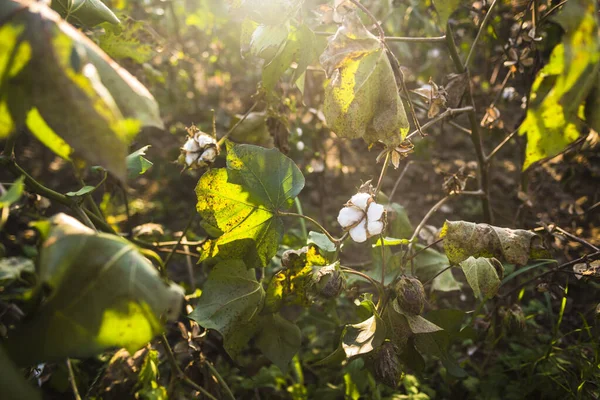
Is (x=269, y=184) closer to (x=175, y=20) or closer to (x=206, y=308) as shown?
(x=206, y=308)

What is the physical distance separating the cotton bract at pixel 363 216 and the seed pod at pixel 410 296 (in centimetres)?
11

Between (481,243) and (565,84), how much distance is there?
1.23 ft

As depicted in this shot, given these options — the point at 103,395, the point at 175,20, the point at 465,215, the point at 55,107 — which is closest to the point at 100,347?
the point at 55,107

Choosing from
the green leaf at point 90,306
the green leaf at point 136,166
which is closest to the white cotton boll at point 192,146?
the green leaf at point 136,166

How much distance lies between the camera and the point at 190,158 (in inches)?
40.6

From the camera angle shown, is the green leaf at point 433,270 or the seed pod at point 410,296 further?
the green leaf at point 433,270

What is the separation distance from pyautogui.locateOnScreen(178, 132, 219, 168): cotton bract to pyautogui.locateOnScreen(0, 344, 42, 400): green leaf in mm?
643

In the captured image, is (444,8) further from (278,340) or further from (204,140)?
(278,340)

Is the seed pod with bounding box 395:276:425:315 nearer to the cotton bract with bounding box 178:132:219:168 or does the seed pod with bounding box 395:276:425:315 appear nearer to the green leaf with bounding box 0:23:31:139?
the cotton bract with bounding box 178:132:219:168

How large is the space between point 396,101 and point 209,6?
1807 millimetres

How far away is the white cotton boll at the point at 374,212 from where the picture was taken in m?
0.78

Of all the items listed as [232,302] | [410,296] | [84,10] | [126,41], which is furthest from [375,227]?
[126,41]

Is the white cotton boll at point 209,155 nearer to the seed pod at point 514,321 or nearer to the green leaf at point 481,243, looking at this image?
the green leaf at point 481,243

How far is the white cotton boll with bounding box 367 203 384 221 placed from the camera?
776 mm
